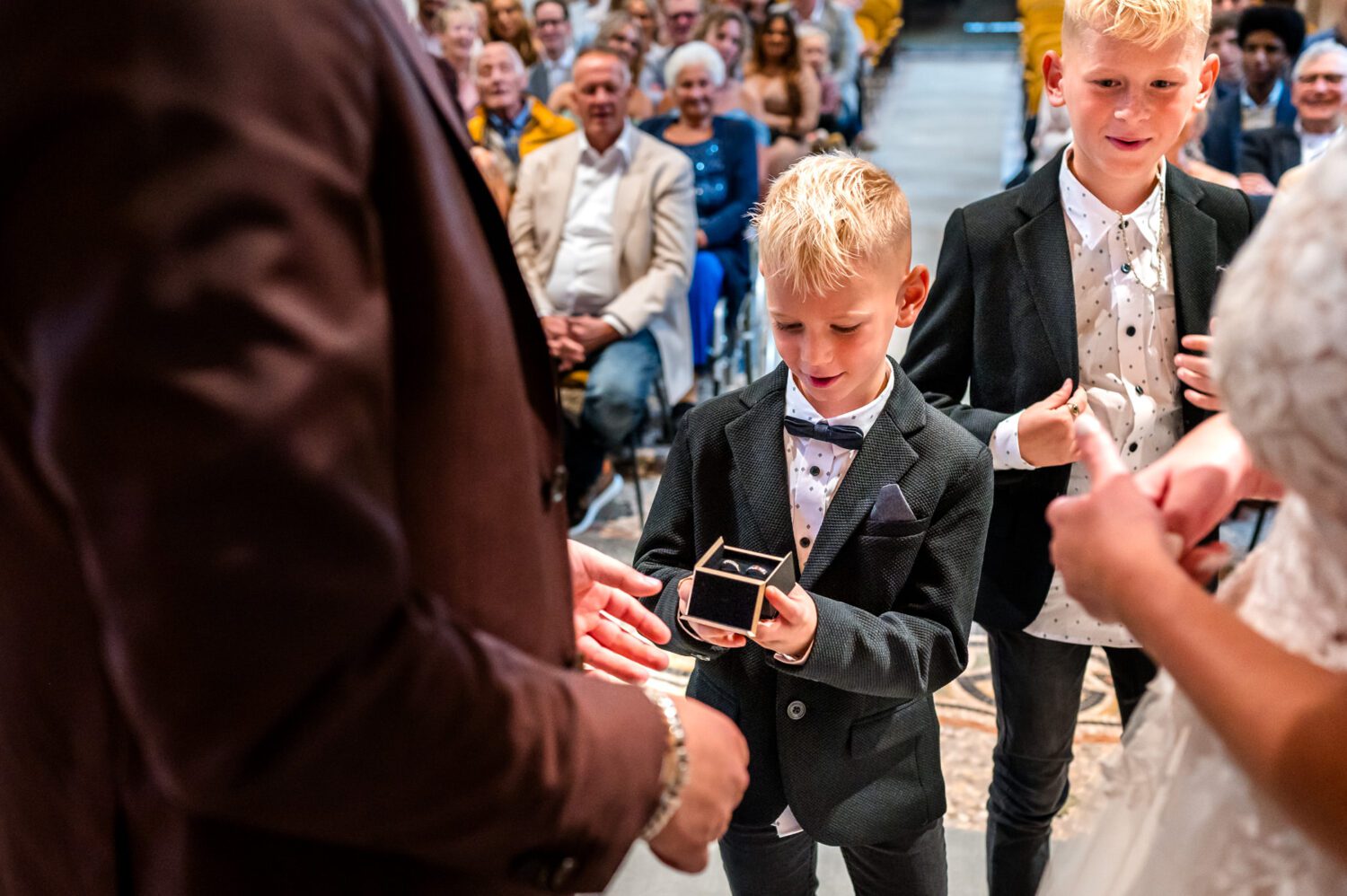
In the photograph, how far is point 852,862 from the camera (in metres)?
1.57

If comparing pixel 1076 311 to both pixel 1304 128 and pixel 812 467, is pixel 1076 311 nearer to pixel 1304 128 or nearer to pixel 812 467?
pixel 812 467

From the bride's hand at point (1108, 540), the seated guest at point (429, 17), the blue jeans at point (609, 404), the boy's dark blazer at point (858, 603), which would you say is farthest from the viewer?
the seated guest at point (429, 17)

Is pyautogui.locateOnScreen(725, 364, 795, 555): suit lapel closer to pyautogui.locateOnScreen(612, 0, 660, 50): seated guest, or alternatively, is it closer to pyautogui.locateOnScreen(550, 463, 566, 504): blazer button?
pyautogui.locateOnScreen(550, 463, 566, 504): blazer button

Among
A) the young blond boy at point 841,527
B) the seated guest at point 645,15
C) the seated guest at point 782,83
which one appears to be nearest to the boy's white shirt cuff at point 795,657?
the young blond boy at point 841,527

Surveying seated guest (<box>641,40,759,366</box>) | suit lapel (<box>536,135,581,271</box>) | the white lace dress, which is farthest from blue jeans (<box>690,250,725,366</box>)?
the white lace dress

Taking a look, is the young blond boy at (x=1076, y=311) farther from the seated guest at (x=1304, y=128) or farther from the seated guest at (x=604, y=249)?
the seated guest at (x=1304, y=128)

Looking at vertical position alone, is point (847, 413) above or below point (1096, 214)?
below

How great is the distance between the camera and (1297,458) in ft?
2.41

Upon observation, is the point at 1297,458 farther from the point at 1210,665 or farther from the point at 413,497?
the point at 413,497

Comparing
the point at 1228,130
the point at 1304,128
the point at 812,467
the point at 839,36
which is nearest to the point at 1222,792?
the point at 812,467

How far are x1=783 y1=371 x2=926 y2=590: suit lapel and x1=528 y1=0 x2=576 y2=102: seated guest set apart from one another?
6359 millimetres

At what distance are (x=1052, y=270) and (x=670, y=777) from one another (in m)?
1.11

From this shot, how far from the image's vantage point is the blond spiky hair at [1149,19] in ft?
5.03

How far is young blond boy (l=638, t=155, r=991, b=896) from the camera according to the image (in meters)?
1.41
